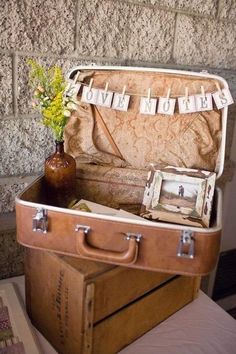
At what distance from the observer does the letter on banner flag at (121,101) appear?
985mm

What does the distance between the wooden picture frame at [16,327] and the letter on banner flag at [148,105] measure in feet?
2.10

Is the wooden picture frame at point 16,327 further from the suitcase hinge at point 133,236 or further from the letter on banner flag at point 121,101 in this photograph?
the letter on banner flag at point 121,101

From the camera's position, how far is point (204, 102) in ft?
3.09

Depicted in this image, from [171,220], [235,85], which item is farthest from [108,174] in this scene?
[235,85]

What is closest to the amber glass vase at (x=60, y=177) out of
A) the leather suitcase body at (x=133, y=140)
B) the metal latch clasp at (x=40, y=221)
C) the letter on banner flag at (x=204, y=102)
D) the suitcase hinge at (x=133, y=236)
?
the leather suitcase body at (x=133, y=140)

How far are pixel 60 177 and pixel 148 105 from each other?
33cm

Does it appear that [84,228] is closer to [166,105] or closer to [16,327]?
[16,327]

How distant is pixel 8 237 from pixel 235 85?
0.97 m

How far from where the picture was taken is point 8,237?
41.1 inches

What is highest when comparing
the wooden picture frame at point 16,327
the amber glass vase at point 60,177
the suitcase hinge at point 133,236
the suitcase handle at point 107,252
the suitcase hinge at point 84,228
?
the amber glass vase at point 60,177

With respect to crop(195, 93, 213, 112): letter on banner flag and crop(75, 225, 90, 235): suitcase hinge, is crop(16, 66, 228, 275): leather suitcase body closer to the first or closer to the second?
crop(195, 93, 213, 112): letter on banner flag

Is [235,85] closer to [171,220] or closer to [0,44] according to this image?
[171,220]

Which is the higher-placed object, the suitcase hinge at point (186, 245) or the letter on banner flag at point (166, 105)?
the letter on banner flag at point (166, 105)

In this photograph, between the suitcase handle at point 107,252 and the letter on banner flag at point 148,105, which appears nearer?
the suitcase handle at point 107,252
